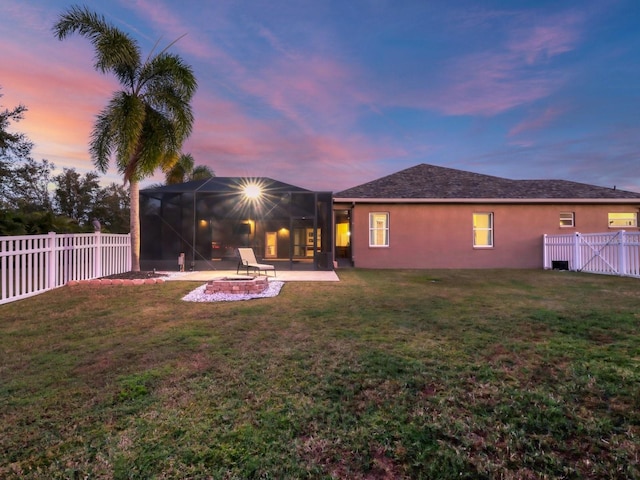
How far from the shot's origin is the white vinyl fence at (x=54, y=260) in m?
6.67

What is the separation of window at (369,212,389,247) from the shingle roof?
0.98 meters

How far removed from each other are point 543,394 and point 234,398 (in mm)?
2587

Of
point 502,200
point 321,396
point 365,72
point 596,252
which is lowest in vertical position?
point 321,396

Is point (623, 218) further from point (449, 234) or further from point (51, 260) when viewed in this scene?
point (51, 260)

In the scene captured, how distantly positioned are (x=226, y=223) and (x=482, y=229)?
1202 centimetres

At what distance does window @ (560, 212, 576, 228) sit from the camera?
49.6ft

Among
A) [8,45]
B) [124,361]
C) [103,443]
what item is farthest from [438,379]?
[8,45]

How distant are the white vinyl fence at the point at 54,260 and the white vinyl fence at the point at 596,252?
57.7ft

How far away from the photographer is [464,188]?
628 inches

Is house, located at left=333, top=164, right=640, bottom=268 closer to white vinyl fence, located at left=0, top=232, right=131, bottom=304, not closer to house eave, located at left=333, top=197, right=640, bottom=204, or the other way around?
house eave, located at left=333, top=197, right=640, bottom=204

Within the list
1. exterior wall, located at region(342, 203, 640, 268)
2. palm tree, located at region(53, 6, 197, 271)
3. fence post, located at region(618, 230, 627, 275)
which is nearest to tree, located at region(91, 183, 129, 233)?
palm tree, located at region(53, 6, 197, 271)

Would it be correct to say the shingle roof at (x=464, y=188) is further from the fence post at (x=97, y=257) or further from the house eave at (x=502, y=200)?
the fence post at (x=97, y=257)

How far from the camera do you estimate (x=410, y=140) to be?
1802 centimetres

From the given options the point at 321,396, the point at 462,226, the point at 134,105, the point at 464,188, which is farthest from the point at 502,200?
the point at 134,105
